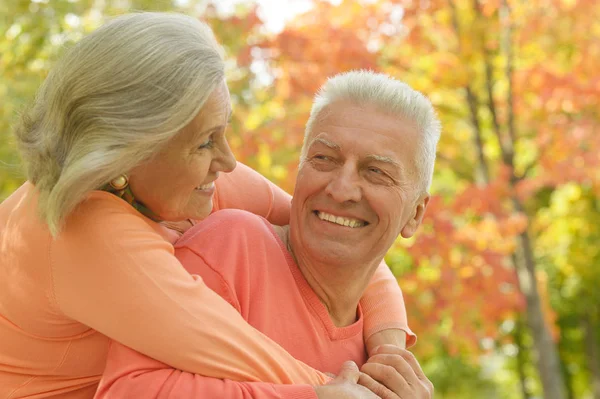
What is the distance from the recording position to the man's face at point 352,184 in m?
2.43

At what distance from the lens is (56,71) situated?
2082mm

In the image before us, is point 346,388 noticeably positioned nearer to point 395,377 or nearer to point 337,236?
point 395,377

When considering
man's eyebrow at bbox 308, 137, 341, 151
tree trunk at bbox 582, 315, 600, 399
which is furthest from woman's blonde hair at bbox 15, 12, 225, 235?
tree trunk at bbox 582, 315, 600, 399

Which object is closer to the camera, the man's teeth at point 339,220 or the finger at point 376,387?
the finger at point 376,387

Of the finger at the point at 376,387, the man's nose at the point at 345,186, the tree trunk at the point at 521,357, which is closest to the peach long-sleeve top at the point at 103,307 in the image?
the finger at the point at 376,387

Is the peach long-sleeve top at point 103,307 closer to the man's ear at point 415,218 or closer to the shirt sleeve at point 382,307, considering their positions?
the shirt sleeve at point 382,307

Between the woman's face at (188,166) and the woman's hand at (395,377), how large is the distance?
659 millimetres

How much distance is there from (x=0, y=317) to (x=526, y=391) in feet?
54.4

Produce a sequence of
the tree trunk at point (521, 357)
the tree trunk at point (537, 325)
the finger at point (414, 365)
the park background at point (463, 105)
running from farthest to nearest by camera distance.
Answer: the tree trunk at point (521, 357) < the tree trunk at point (537, 325) < the park background at point (463, 105) < the finger at point (414, 365)

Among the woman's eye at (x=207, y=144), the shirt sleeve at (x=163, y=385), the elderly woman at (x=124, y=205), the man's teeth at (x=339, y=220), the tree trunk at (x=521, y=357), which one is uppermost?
the tree trunk at (x=521, y=357)

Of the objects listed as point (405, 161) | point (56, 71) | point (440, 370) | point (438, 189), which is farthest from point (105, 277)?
point (440, 370)

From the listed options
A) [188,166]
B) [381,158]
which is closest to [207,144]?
[188,166]

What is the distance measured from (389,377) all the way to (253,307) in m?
0.42

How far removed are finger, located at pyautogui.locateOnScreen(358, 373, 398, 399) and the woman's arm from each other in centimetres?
29
